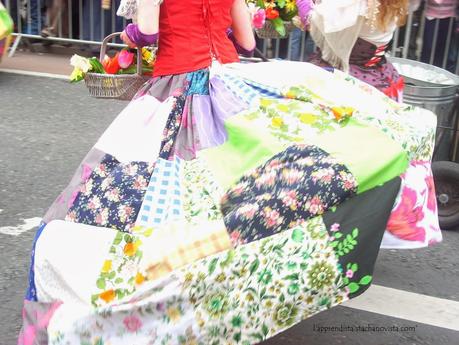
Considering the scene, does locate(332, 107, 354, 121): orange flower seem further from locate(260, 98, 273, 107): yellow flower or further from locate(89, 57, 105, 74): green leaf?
locate(89, 57, 105, 74): green leaf

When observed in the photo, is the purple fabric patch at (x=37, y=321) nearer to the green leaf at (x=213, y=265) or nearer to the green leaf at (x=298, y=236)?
the green leaf at (x=213, y=265)

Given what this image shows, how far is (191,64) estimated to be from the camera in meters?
3.36

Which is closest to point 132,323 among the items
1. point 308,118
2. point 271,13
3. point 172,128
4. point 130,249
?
point 130,249

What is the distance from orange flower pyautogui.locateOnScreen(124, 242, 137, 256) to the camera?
2.64 m

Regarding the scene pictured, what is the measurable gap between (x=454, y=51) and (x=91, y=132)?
140 inches

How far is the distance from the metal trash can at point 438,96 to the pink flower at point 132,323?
2726 millimetres

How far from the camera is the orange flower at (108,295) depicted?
103 inches

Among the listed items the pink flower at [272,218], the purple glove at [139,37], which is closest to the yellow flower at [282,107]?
the pink flower at [272,218]

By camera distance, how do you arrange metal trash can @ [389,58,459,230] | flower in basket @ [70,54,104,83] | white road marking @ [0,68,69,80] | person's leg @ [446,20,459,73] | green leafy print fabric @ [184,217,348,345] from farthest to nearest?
white road marking @ [0,68,69,80]
person's leg @ [446,20,459,73]
metal trash can @ [389,58,459,230]
flower in basket @ [70,54,104,83]
green leafy print fabric @ [184,217,348,345]

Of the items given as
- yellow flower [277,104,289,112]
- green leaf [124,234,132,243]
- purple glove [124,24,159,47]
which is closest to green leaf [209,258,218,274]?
green leaf [124,234,132,243]

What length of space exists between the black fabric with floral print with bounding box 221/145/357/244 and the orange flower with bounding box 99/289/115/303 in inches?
17.8

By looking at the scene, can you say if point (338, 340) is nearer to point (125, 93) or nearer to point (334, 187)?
point (334, 187)

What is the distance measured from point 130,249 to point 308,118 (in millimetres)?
832

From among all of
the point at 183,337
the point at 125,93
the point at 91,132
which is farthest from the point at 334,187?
the point at 91,132
